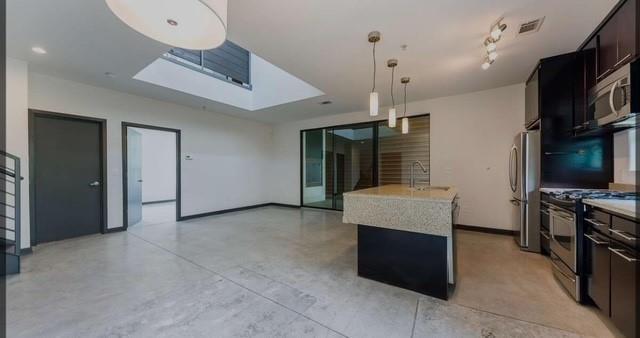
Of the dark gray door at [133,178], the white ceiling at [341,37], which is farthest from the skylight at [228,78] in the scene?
the dark gray door at [133,178]

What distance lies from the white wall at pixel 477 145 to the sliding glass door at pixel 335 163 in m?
1.44

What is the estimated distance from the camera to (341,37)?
2.70 meters

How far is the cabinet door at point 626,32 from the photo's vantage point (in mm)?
2045

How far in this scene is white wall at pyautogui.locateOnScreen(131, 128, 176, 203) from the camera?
8.12 m

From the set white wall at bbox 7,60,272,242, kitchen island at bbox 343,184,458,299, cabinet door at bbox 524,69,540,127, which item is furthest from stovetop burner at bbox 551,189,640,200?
white wall at bbox 7,60,272,242

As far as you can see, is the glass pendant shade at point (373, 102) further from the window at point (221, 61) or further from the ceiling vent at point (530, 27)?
the window at point (221, 61)

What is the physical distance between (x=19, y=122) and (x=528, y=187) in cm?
699

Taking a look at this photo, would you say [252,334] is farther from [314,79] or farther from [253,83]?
[253,83]

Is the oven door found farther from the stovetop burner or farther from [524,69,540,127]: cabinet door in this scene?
[524,69,540,127]: cabinet door

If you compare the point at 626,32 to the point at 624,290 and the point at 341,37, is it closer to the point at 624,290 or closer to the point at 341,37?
the point at 624,290

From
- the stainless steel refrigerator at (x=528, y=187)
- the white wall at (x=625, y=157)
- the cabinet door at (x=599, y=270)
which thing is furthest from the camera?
the stainless steel refrigerator at (x=528, y=187)

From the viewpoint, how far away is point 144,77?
3971mm

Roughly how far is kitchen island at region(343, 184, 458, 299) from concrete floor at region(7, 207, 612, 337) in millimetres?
150

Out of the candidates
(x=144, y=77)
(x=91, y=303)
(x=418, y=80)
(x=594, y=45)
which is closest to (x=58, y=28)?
(x=144, y=77)
